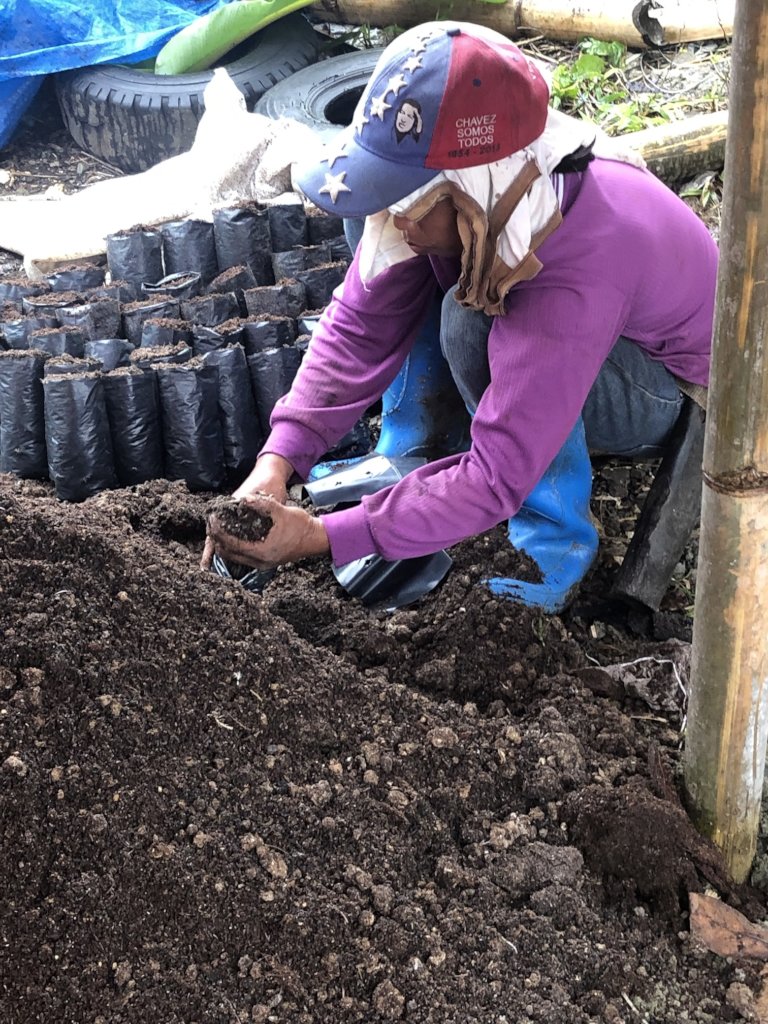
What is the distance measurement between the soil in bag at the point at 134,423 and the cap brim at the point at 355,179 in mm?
1127

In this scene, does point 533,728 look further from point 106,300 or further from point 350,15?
point 350,15

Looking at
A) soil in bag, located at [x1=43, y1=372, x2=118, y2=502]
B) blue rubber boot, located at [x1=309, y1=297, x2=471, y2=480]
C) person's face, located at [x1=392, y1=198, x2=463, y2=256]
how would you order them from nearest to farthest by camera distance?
person's face, located at [x1=392, y1=198, x2=463, y2=256] < blue rubber boot, located at [x1=309, y1=297, x2=471, y2=480] < soil in bag, located at [x1=43, y1=372, x2=118, y2=502]

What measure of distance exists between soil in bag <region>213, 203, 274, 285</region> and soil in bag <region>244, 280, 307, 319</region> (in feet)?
0.90

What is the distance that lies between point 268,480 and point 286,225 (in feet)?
5.35

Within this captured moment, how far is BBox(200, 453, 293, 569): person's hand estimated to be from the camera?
2133 mm

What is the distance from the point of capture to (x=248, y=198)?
3824 mm

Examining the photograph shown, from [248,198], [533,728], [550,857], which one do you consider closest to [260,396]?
[248,198]

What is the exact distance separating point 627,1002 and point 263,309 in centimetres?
232

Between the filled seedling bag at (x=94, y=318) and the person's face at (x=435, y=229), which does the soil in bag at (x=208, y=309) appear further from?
the person's face at (x=435, y=229)

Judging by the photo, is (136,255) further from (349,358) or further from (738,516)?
(738,516)

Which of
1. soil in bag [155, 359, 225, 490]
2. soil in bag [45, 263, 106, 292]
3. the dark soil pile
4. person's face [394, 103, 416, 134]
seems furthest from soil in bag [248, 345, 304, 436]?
person's face [394, 103, 416, 134]

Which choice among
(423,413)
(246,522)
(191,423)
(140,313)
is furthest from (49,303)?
(246,522)

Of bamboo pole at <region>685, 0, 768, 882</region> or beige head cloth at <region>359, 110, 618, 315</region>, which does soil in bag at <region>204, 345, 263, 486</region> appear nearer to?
beige head cloth at <region>359, 110, 618, 315</region>

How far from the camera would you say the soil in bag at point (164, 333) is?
3.10m
